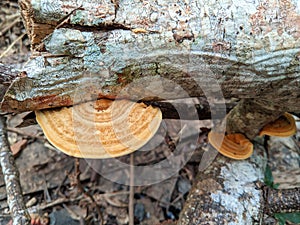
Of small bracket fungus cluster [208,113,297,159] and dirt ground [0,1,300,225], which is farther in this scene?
dirt ground [0,1,300,225]

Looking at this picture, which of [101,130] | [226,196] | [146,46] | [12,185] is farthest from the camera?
[226,196]

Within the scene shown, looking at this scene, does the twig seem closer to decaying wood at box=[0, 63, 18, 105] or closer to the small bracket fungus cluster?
decaying wood at box=[0, 63, 18, 105]

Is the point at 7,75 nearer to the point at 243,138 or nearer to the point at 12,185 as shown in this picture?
the point at 12,185

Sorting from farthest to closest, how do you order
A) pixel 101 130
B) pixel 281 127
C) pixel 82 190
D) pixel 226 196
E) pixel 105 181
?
pixel 105 181
pixel 82 190
pixel 281 127
pixel 226 196
pixel 101 130

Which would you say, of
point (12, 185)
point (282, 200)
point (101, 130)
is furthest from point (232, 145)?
point (12, 185)

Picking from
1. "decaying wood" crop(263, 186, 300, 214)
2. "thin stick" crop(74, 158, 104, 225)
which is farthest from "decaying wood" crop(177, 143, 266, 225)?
"thin stick" crop(74, 158, 104, 225)

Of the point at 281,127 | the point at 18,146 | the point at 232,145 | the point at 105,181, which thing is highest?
the point at 281,127

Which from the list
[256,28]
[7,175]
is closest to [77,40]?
[256,28]

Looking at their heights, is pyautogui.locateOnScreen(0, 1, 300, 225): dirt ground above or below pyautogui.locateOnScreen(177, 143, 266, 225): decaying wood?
below
